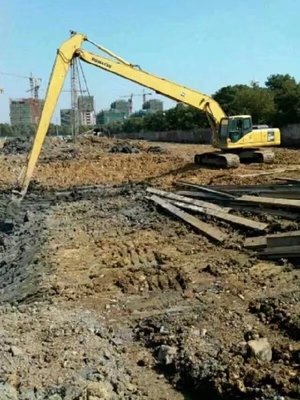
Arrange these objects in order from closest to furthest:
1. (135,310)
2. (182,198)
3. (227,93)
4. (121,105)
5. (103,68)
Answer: (135,310)
(182,198)
(103,68)
(227,93)
(121,105)

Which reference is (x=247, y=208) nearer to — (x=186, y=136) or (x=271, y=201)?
(x=271, y=201)

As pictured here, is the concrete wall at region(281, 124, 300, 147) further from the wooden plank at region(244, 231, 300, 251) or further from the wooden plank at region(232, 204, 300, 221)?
the wooden plank at region(244, 231, 300, 251)

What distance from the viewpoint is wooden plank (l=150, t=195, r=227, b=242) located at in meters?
10.4

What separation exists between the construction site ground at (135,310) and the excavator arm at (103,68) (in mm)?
1969

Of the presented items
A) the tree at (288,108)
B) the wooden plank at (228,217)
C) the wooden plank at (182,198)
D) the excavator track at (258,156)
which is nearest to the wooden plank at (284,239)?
the wooden plank at (228,217)

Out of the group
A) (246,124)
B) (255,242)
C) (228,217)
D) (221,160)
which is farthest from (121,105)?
(255,242)

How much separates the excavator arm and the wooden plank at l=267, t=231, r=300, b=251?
24.2 feet

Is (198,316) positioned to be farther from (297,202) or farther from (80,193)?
(80,193)

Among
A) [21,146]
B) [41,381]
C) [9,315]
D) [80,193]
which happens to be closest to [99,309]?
[9,315]

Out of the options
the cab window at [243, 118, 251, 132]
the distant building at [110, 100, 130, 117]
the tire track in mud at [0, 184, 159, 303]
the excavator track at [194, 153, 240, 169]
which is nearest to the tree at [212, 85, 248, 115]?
the excavator track at [194, 153, 240, 169]

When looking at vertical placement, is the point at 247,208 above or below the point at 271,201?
below

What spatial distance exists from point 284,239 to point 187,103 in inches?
418

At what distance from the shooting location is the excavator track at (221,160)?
19.0 meters

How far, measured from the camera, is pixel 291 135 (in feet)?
116
